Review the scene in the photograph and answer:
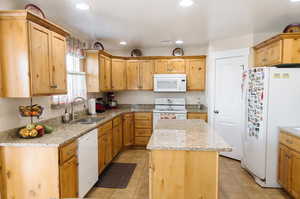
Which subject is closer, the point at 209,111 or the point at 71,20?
the point at 71,20

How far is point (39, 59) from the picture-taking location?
6.54ft

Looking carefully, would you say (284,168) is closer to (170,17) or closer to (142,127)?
(170,17)

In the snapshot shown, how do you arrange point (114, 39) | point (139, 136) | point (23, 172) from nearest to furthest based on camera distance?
point (23, 172) < point (114, 39) < point (139, 136)

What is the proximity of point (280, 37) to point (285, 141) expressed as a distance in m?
1.45

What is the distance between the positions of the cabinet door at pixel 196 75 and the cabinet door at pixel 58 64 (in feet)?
9.73

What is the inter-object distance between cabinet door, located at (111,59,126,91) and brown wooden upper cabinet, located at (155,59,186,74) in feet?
2.79

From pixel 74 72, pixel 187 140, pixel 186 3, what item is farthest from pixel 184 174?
pixel 74 72

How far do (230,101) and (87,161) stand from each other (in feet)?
9.74

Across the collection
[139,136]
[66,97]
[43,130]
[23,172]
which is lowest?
[139,136]

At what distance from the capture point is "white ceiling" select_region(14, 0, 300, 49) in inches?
88.2

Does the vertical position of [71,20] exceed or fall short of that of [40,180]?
it exceeds it

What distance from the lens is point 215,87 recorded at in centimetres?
400

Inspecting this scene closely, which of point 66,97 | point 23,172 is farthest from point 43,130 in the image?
point 66,97

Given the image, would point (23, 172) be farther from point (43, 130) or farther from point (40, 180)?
point (43, 130)
